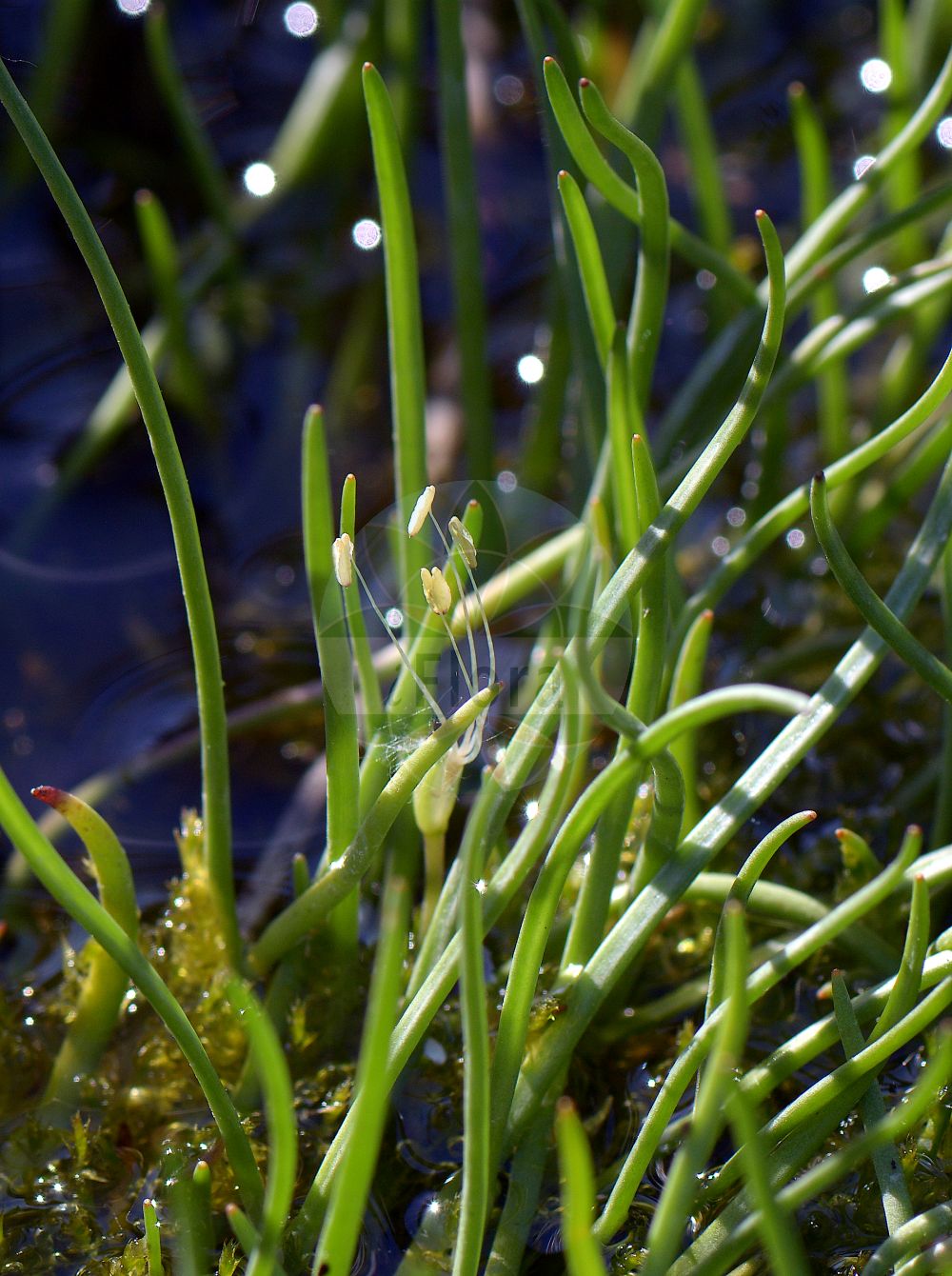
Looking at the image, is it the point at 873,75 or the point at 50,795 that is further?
the point at 873,75

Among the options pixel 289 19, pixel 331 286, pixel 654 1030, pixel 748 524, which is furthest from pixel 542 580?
pixel 289 19

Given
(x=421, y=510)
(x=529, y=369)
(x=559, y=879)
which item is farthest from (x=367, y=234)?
(x=559, y=879)

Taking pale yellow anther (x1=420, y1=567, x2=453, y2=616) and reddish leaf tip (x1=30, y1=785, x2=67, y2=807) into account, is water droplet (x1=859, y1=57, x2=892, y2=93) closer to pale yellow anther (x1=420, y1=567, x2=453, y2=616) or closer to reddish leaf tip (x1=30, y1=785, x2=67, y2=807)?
pale yellow anther (x1=420, y1=567, x2=453, y2=616)

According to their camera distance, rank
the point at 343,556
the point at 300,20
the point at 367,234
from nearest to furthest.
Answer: the point at 343,556, the point at 367,234, the point at 300,20

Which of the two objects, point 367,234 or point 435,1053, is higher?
point 367,234

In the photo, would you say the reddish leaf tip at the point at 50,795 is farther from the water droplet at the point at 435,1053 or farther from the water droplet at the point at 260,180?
the water droplet at the point at 260,180

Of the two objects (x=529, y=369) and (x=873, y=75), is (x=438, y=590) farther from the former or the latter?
(x=873, y=75)

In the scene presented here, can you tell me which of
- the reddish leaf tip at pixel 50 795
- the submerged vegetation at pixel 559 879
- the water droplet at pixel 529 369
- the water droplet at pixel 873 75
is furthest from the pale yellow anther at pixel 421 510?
the water droplet at pixel 873 75

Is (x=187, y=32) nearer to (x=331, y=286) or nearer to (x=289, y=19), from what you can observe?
(x=289, y=19)

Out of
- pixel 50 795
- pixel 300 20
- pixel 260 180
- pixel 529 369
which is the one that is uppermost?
pixel 300 20
